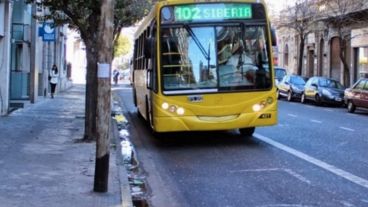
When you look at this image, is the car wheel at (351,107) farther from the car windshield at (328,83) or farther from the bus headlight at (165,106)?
the bus headlight at (165,106)

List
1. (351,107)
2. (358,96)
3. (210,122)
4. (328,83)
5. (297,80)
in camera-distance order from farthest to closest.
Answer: (297,80) → (328,83) → (351,107) → (358,96) → (210,122)

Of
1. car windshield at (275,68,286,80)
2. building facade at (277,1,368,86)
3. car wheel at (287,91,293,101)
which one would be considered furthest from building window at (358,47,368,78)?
car windshield at (275,68,286,80)

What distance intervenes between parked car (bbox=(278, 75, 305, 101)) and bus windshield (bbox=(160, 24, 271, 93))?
21617 millimetres

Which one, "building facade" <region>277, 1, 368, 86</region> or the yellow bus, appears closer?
the yellow bus

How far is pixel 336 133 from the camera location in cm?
1636

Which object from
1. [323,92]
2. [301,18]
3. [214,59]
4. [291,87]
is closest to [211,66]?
[214,59]

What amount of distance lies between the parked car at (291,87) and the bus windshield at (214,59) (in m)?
21.6

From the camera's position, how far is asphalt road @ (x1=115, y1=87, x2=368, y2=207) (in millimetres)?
8555

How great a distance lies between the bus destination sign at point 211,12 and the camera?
1314cm

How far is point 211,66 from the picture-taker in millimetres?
13094

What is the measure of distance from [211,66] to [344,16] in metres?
26.2

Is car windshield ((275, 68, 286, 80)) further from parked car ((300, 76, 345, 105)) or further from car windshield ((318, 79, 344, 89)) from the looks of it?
car windshield ((318, 79, 344, 89))

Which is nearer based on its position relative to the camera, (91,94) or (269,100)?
(269,100)

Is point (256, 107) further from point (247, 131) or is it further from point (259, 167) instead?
point (259, 167)
